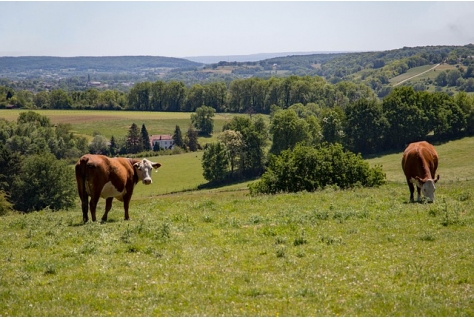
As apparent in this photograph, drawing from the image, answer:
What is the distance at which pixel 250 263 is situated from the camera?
13.7 m

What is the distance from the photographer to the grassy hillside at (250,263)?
10.4 m

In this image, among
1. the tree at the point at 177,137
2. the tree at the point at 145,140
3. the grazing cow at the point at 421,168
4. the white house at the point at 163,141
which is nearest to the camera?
the grazing cow at the point at 421,168

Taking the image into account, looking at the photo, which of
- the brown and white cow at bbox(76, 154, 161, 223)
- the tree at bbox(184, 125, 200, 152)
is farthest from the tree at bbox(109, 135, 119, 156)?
the brown and white cow at bbox(76, 154, 161, 223)

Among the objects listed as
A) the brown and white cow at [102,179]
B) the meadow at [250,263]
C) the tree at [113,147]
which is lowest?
the tree at [113,147]

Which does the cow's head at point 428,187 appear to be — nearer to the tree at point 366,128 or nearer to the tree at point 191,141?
the tree at point 366,128

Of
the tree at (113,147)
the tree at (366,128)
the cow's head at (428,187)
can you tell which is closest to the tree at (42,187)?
the cow's head at (428,187)

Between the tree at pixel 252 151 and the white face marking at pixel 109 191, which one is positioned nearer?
the white face marking at pixel 109 191

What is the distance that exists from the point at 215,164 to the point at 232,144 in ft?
24.5

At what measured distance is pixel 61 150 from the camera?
130000mm

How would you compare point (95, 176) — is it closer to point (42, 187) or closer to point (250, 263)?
point (250, 263)

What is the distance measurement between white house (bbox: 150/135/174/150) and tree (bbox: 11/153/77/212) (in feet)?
247

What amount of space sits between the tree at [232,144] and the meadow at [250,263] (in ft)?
262

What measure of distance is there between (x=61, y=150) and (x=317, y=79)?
10989 cm

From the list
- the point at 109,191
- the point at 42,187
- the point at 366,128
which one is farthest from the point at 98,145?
the point at 109,191
